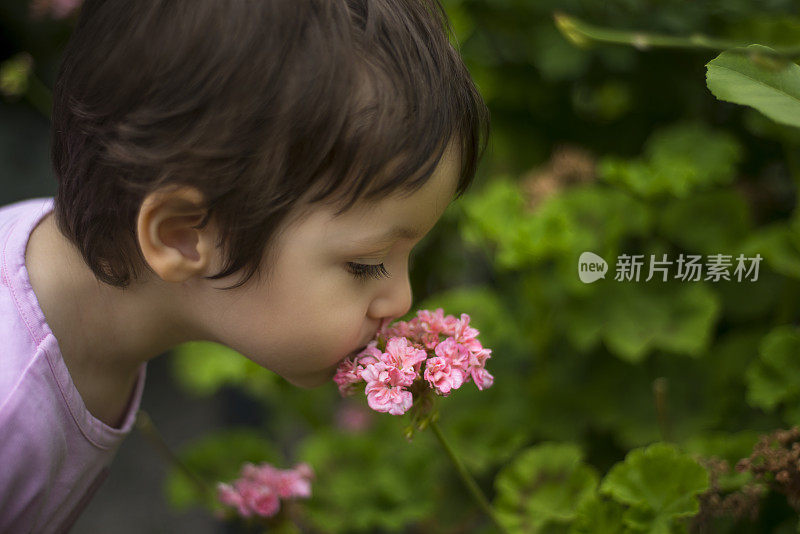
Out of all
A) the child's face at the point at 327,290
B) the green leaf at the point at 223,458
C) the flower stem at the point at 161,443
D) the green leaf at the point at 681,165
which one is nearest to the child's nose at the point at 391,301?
the child's face at the point at 327,290

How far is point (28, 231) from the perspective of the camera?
0.93m

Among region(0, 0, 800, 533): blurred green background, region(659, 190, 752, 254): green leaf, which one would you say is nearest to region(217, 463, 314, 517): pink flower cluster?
region(0, 0, 800, 533): blurred green background

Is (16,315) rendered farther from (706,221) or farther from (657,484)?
(706,221)

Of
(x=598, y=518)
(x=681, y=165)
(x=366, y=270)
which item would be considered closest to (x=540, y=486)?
(x=598, y=518)

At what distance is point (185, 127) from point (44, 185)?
68.3 inches

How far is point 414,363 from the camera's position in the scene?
2.46ft

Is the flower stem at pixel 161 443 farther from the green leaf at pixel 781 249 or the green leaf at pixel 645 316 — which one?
the green leaf at pixel 781 249

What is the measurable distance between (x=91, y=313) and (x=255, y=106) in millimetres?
345

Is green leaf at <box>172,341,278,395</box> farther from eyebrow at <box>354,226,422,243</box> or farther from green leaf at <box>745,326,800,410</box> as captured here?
green leaf at <box>745,326,800,410</box>

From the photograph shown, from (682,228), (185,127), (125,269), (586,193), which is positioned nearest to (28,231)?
(125,269)

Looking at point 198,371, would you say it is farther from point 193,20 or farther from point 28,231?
point 193,20

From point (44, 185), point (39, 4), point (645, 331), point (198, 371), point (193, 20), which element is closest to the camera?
point (193, 20)

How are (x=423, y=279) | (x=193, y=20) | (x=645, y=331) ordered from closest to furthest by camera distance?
(x=193, y=20) → (x=645, y=331) → (x=423, y=279)

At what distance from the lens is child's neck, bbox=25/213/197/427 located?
0.89m
